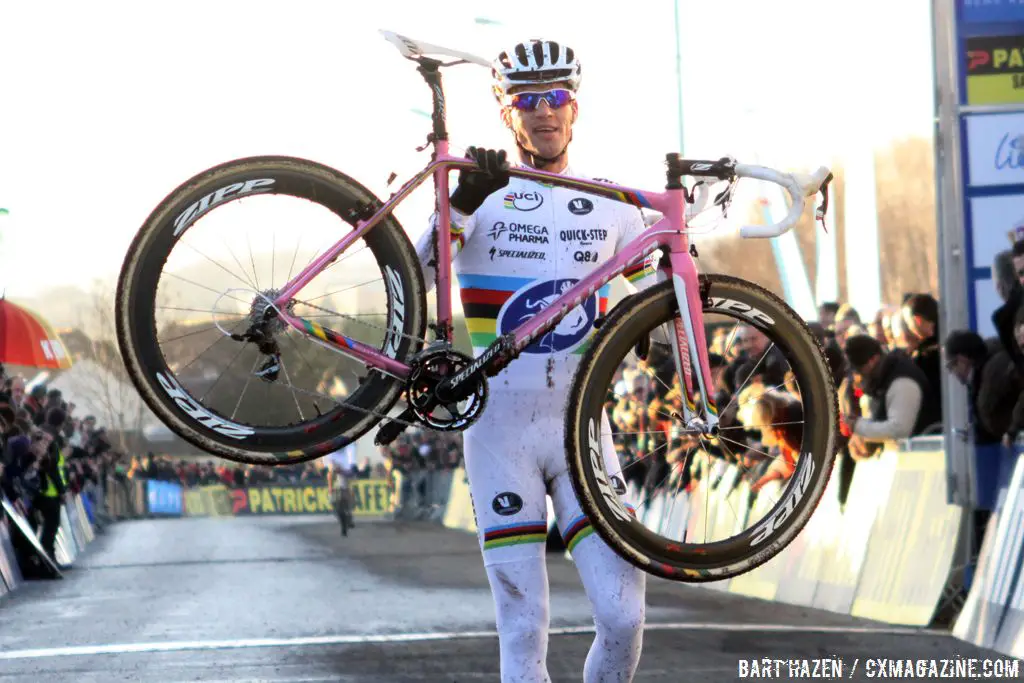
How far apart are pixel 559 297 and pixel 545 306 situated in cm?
63

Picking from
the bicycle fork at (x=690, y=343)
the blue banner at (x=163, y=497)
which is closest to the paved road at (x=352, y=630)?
the bicycle fork at (x=690, y=343)

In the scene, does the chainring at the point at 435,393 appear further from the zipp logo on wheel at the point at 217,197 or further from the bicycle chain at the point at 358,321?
the zipp logo on wheel at the point at 217,197

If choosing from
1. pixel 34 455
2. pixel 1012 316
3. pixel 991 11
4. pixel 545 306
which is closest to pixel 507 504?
pixel 545 306

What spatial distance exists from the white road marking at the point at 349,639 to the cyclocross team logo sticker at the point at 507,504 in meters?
5.93

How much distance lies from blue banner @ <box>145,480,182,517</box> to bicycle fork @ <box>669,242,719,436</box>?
63494 millimetres

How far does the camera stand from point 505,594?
21.4 ft

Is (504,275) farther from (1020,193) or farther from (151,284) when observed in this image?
(1020,193)

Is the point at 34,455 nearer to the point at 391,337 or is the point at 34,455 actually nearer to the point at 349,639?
the point at 349,639

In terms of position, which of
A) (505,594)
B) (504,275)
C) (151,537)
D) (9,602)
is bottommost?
(151,537)

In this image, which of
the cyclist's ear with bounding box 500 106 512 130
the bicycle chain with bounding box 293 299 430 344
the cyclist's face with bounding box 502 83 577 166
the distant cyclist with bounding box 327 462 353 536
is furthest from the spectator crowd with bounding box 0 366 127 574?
the bicycle chain with bounding box 293 299 430 344

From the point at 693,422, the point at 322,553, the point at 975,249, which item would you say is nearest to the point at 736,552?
the point at 693,422

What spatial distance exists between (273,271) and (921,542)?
313 inches

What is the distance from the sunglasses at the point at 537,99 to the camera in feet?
21.7

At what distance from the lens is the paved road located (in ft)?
35.3
